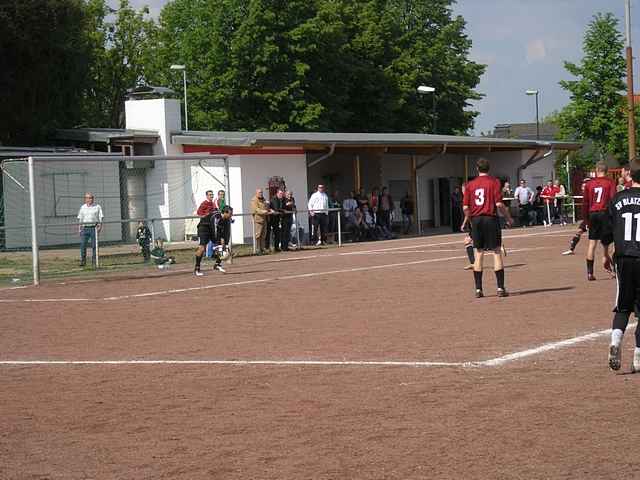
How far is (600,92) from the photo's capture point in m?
44.9

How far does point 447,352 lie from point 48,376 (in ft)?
13.0

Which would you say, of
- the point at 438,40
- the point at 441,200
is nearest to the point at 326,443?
the point at 441,200

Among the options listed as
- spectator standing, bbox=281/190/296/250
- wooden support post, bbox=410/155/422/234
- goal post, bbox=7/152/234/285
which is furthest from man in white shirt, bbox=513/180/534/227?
spectator standing, bbox=281/190/296/250

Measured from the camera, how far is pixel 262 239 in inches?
1217

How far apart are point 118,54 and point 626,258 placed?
6744cm

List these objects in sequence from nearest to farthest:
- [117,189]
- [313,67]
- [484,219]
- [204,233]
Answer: [484,219], [204,233], [117,189], [313,67]

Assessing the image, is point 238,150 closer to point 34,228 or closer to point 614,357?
point 34,228

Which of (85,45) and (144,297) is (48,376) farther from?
(85,45)

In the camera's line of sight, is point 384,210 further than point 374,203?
Yes

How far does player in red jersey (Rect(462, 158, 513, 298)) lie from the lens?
15805 mm

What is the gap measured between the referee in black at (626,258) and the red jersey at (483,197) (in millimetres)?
6321

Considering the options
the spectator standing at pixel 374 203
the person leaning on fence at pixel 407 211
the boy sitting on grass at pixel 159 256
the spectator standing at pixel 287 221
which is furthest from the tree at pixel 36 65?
the boy sitting on grass at pixel 159 256

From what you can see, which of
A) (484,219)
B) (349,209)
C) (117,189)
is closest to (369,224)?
(349,209)

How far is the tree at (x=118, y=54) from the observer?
71.4 meters
